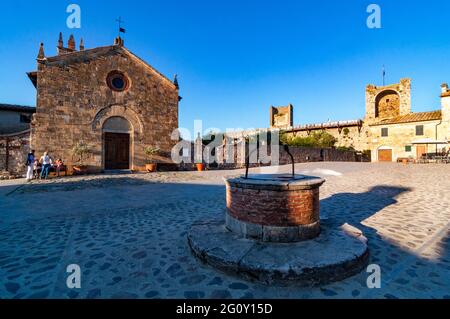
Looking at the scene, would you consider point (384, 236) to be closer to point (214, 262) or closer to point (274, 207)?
point (274, 207)

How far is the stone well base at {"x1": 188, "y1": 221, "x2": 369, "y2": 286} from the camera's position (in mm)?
2533

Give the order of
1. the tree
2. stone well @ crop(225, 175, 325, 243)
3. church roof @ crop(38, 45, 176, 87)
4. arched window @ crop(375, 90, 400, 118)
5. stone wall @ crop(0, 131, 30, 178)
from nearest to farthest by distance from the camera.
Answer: stone well @ crop(225, 175, 325, 243), stone wall @ crop(0, 131, 30, 178), the tree, church roof @ crop(38, 45, 176, 87), arched window @ crop(375, 90, 400, 118)

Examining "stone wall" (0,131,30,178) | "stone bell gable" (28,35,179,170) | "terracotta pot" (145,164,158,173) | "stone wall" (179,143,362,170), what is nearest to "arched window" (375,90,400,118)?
"stone wall" (179,143,362,170)

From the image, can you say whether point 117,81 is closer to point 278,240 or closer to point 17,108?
point 17,108

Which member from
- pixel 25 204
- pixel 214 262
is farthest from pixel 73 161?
pixel 214 262

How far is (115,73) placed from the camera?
52.3 feet

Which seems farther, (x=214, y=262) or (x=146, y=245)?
(x=146, y=245)

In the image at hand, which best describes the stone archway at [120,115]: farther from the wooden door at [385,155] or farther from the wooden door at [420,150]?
the wooden door at [420,150]

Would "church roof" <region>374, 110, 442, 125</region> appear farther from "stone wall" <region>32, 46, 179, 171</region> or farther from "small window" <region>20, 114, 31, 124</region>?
"small window" <region>20, 114, 31, 124</region>

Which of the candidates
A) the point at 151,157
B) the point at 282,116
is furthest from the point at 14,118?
the point at 282,116

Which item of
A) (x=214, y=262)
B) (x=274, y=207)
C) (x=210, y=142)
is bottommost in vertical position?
(x=214, y=262)

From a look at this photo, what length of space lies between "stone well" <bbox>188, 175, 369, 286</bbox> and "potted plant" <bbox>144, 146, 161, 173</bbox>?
13.3 m
